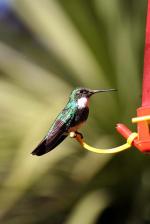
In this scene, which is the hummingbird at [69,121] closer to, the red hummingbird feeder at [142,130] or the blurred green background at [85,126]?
the red hummingbird feeder at [142,130]

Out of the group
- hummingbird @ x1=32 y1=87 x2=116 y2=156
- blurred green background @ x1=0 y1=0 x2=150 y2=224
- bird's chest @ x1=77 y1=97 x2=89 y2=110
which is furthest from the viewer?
blurred green background @ x1=0 y1=0 x2=150 y2=224

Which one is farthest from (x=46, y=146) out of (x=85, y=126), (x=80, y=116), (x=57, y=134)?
(x=85, y=126)

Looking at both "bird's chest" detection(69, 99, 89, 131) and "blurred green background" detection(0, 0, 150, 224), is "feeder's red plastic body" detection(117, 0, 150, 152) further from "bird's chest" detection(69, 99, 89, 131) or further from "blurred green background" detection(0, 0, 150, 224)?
"blurred green background" detection(0, 0, 150, 224)

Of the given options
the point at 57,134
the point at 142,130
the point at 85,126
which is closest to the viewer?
the point at 142,130

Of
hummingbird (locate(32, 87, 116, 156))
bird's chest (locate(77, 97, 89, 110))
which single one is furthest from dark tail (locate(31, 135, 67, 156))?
bird's chest (locate(77, 97, 89, 110))

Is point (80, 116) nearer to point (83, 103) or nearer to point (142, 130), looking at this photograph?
point (83, 103)

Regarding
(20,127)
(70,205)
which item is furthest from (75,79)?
(70,205)
